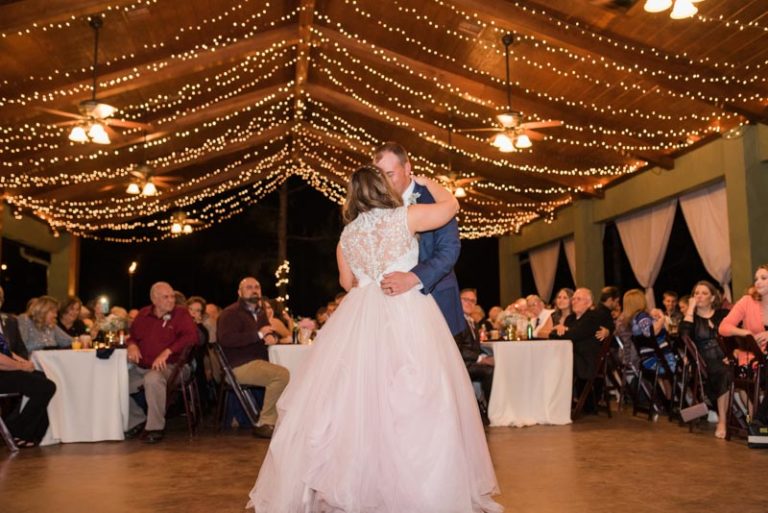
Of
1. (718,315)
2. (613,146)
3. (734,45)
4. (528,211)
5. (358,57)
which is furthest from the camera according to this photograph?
(528,211)

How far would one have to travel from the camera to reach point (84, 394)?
19.4 ft

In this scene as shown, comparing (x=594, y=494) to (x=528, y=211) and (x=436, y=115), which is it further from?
(x=528, y=211)

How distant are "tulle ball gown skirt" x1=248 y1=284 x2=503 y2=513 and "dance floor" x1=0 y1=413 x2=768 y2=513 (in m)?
0.67

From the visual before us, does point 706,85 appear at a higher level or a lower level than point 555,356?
higher

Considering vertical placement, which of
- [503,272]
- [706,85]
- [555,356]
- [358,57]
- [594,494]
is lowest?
[594,494]

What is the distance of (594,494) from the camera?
3645mm

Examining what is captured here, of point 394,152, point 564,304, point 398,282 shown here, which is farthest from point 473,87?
point 398,282

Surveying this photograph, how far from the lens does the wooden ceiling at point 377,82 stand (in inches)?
294

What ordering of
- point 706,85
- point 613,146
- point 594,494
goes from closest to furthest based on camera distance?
point 594,494 → point 706,85 → point 613,146

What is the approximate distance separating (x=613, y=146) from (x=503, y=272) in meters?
8.23

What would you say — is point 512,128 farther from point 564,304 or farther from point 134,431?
point 134,431

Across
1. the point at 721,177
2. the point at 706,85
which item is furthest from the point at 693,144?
the point at 706,85

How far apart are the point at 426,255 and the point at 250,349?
340 centimetres

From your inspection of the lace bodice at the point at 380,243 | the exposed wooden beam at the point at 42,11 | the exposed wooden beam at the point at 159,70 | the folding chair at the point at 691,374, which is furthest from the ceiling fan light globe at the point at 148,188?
the lace bodice at the point at 380,243
